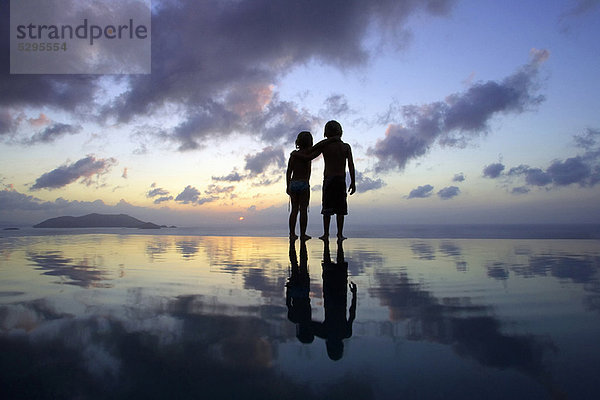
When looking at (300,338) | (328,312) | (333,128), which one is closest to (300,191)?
(333,128)

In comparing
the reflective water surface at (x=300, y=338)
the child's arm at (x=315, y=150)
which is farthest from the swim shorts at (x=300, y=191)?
the reflective water surface at (x=300, y=338)

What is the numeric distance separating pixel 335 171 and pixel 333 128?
94cm

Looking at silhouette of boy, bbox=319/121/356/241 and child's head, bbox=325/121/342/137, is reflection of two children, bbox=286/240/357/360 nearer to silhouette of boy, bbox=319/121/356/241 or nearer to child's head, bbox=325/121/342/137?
silhouette of boy, bbox=319/121/356/241

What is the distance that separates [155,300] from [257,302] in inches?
28.8

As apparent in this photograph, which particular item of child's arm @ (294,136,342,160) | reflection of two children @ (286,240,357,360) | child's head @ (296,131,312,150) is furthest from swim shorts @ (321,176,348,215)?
reflection of two children @ (286,240,357,360)

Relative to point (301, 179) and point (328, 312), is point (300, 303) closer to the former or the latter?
point (328, 312)

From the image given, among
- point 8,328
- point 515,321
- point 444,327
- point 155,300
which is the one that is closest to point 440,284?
point 515,321

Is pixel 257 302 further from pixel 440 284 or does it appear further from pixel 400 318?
pixel 440 284

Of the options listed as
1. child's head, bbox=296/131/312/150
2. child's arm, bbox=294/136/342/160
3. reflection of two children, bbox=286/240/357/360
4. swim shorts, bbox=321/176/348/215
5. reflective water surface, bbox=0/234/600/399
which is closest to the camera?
reflective water surface, bbox=0/234/600/399

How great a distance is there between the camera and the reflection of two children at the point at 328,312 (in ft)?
5.34

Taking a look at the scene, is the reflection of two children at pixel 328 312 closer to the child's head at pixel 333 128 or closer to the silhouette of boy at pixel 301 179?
the child's head at pixel 333 128

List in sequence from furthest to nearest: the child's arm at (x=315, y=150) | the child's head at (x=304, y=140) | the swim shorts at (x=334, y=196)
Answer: the child's head at (x=304, y=140), the swim shorts at (x=334, y=196), the child's arm at (x=315, y=150)

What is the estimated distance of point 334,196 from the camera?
7473mm

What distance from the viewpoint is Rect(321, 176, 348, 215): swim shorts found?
294 inches
